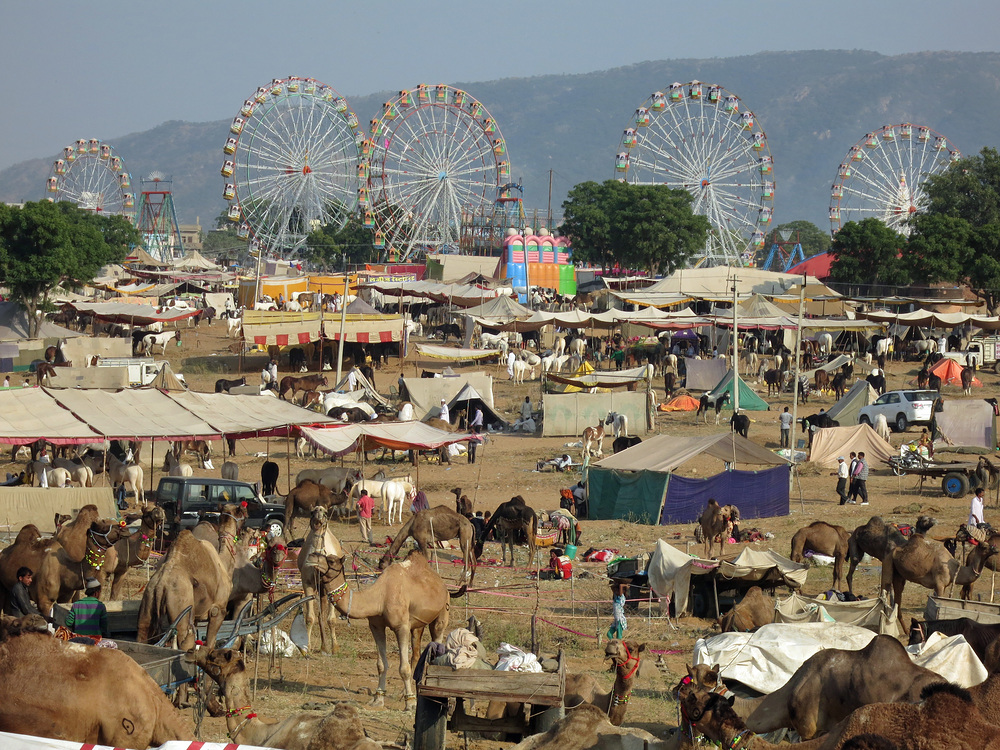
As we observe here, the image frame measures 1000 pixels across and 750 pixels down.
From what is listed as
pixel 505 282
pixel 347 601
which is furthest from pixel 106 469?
pixel 505 282

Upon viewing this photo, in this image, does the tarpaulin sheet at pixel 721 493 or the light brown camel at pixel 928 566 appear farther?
the tarpaulin sheet at pixel 721 493

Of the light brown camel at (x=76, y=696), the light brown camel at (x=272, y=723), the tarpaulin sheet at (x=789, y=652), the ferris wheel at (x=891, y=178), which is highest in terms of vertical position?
the ferris wheel at (x=891, y=178)

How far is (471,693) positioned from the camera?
9.18 metres

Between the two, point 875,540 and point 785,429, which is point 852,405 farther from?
point 875,540

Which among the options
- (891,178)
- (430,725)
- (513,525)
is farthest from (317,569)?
(891,178)

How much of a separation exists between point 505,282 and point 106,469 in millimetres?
51881

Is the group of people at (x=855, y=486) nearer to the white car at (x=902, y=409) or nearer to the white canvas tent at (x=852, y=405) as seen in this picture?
the white car at (x=902, y=409)

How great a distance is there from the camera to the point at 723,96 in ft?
271

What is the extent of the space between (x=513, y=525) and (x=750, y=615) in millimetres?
6815

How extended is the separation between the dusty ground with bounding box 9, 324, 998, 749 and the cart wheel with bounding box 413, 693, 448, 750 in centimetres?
102

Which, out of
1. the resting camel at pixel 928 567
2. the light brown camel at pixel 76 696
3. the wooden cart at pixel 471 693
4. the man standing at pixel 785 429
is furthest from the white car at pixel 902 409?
the light brown camel at pixel 76 696

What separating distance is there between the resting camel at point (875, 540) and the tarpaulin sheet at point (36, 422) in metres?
12.5

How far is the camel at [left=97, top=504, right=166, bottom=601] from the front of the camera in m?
13.8

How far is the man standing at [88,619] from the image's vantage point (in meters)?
11.5
